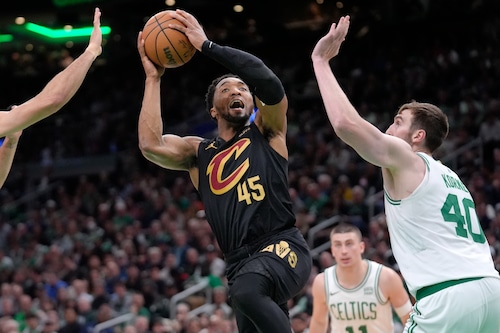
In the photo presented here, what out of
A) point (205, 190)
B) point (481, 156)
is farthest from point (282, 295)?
point (481, 156)

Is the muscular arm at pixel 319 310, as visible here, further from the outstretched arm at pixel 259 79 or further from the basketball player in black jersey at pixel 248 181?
the outstretched arm at pixel 259 79

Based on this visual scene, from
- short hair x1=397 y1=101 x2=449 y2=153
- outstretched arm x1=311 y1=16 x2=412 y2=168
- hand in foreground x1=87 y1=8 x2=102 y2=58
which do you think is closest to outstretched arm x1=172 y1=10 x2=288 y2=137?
hand in foreground x1=87 y1=8 x2=102 y2=58

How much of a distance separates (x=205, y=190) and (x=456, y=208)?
1.90 m

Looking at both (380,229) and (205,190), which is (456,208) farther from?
(380,229)

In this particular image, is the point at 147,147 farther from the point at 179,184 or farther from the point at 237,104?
the point at 179,184

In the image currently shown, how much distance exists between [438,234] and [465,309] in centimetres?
43

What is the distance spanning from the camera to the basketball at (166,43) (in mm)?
6359

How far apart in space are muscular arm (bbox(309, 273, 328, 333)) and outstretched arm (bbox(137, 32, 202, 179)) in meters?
2.40

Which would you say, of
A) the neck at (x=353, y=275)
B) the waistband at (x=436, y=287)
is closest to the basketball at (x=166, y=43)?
the waistband at (x=436, y=287)

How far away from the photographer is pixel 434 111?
5.32 metres

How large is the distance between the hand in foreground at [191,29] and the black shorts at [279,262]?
1.44m

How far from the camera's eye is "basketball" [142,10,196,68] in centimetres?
636

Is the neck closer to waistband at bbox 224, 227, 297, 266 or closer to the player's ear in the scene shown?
waistband at bbox 224, 227, 297, 266

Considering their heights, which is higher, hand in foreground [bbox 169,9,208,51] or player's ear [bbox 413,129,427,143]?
hand in foreground [bbox 169,9,208,51]
